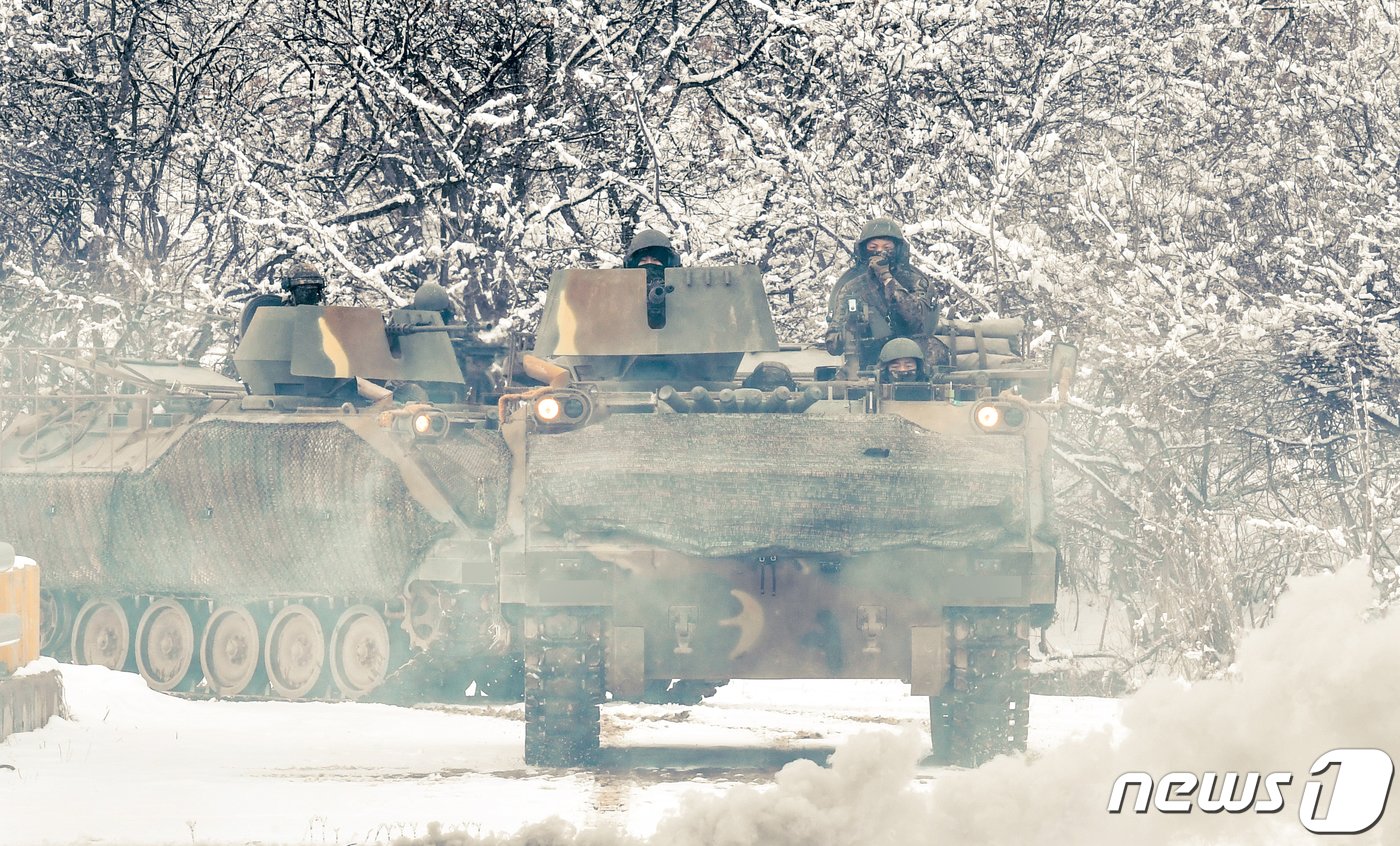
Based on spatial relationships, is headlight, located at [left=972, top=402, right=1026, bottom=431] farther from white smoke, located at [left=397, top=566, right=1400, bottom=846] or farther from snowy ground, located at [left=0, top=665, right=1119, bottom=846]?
white smoke, located at [left=397, top=566, right=1400, bottom=846]

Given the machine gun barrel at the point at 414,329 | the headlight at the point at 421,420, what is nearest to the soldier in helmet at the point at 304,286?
the machine gun barrel at the point at 414,329

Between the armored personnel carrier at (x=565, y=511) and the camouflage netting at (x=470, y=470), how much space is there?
29 millimetres

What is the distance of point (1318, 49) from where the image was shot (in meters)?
21.0

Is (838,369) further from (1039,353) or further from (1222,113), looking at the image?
(1222,113)

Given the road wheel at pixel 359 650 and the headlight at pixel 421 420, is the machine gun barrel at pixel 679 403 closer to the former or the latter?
the headlight at pixel 421 420

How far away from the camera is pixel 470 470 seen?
50.9 feet

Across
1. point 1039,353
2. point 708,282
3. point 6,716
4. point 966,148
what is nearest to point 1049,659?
point 1039,353

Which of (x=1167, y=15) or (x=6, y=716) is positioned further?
(x=1167, y=15)

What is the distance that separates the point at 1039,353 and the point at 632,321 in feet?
20.6

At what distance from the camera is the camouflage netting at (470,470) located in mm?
15125

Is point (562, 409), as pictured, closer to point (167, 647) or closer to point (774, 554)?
point (774, 554)

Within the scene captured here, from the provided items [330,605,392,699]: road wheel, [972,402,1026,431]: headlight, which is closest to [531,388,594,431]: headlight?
[972,402,1026,431]: headlight

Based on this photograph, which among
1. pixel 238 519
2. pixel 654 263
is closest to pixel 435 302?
pixel 238 519

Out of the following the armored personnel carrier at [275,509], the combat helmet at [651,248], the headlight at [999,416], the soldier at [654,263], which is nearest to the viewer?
the headlight at [999,416]
